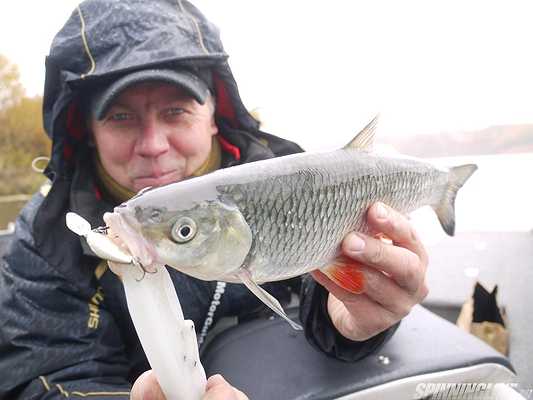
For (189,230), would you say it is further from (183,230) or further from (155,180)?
(155,180)

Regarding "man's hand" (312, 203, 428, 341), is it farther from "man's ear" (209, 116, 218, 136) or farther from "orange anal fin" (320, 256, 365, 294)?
"man's ear" (209, 116, 218, 136)

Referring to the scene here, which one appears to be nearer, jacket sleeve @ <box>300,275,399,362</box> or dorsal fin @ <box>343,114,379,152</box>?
dorsal fin @ <box>343,114,379,152</box>

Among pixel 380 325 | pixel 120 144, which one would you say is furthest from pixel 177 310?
pixel 120 144

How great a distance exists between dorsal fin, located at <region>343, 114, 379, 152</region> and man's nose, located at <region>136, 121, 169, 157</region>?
0.84 m

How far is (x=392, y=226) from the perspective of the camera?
4.28ft

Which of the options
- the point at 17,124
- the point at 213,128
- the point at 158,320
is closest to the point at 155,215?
the point at 158,320

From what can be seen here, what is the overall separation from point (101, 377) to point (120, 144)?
93 centimetres

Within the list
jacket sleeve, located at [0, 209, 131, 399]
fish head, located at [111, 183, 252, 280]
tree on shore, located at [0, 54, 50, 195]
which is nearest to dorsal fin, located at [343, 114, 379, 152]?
fish head, located at [111, 183, 252, 280]

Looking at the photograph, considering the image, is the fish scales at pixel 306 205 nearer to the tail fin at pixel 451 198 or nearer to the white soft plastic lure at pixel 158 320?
the white soft plastic lure at pixel 158 320

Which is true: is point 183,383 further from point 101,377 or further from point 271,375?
point 101,377

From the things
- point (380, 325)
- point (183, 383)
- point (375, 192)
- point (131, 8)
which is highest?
point (131, 8)

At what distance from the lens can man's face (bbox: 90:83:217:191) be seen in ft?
6.18

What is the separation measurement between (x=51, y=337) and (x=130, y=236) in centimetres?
111

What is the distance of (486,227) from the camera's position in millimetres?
4477
